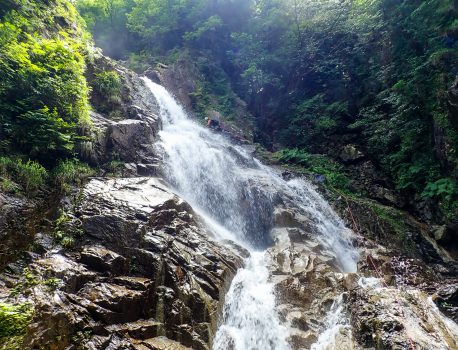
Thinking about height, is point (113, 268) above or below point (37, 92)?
below

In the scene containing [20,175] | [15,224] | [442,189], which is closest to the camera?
[15,224]

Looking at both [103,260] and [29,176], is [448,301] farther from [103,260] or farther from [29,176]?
[29,176]

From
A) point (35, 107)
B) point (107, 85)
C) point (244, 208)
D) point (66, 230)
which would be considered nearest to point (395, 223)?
point (244, 208)

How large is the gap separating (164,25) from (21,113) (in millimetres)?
22288

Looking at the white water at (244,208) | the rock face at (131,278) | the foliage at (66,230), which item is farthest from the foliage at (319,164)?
the foliage at (66,230)

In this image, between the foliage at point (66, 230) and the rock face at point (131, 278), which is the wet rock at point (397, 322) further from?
the foliage at point (66, 230)

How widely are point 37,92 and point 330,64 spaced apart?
58.8 ft

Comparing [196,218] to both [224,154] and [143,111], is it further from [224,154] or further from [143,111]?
[143,111]

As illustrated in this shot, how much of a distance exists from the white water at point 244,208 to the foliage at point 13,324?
4426mm

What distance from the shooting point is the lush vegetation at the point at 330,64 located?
14.5 metres

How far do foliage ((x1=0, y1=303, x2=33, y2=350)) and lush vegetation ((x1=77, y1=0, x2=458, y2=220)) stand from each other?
14.6 metres

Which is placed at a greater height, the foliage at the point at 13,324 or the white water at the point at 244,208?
the white water at the point at 244,208

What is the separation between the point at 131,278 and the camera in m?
7.40

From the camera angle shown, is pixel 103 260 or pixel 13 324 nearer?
pixel 13 324
